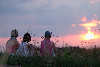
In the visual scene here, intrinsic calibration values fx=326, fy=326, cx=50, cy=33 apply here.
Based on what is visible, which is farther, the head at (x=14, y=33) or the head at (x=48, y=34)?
the head at (x=14, y=33)

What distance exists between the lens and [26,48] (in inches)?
481

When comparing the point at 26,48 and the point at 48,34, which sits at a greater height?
the point at 48,34

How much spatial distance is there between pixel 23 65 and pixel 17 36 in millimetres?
4277

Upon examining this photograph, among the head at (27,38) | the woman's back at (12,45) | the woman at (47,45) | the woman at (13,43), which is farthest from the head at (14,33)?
the woman at (47,45)

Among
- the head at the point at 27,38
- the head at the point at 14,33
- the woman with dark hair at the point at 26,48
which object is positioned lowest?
the woman with dark hair at the point at 26,48

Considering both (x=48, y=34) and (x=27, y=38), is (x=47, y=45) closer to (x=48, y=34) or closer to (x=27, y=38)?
(x=48, y=34)

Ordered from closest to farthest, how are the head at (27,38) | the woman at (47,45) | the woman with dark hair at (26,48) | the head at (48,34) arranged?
the woman with dark hair at (26,48) < the head at (27,38) < the woman at (47,45) < the head at (48,34)

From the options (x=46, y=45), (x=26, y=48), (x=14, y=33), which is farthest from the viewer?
(x=14, y=33)

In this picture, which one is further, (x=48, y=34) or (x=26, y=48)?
(x=48, y=34)

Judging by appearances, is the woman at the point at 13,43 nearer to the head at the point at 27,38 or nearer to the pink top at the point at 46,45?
the head at the point at 27,38

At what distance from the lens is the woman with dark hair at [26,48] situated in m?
12.1

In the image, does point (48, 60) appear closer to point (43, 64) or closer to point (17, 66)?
point (43, 64)

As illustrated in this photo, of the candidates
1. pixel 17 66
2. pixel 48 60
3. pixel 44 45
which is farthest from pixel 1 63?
pixel 44 45

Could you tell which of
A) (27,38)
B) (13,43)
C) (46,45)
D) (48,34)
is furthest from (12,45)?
(48,34)
